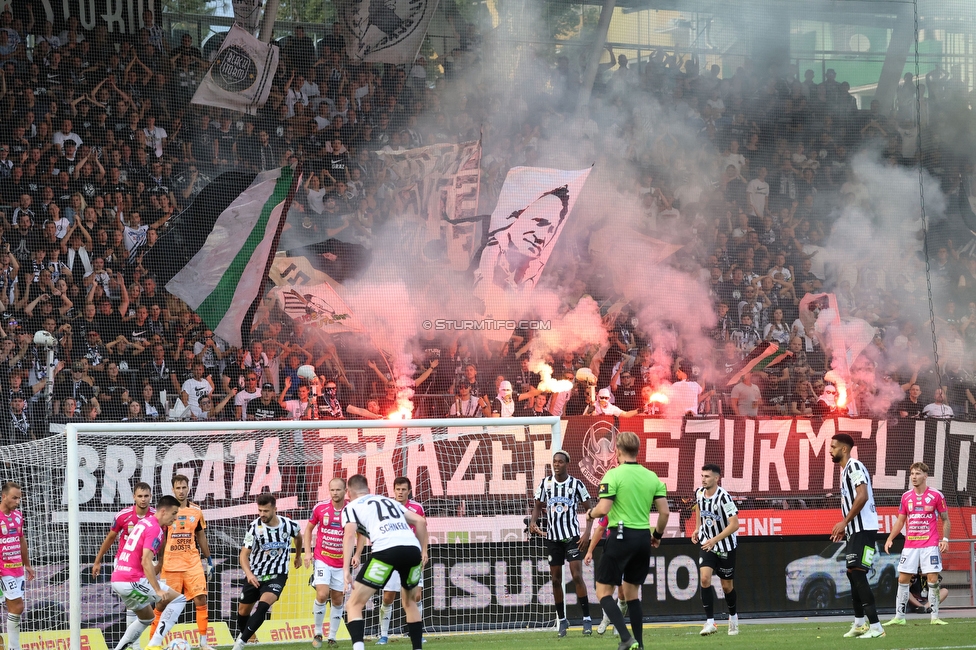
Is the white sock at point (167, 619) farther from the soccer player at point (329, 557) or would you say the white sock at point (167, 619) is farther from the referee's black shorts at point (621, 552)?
the referee's black shorts at point (621, 552)

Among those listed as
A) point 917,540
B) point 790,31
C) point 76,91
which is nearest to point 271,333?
point 76,91

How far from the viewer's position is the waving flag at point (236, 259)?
1661 cm

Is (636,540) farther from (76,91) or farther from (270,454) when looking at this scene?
(76,91)

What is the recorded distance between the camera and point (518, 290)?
1842 cm

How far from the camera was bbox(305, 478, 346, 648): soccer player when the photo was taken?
11.7 meters

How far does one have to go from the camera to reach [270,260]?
17312 mm

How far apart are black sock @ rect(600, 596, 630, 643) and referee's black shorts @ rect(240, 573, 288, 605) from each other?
3.88 meters

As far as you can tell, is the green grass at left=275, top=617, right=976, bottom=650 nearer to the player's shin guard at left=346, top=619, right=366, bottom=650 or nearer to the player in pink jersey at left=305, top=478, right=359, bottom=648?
the player in pink jersey at left=305, top=478, right=359, bottom=648

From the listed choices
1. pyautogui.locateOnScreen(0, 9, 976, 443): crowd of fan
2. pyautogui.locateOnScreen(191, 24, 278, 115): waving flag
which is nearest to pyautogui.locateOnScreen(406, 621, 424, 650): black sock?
pyautogui.locateOnScreen(0, 9, 976, 443): crowd of fan

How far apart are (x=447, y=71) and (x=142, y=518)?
1128cm

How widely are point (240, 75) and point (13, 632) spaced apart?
9.87m

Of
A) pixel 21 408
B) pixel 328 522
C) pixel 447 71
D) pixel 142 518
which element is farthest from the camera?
pixel 447 71

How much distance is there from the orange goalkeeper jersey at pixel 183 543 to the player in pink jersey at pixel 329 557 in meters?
1.18

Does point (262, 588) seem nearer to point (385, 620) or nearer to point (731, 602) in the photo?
point (385, 620)
